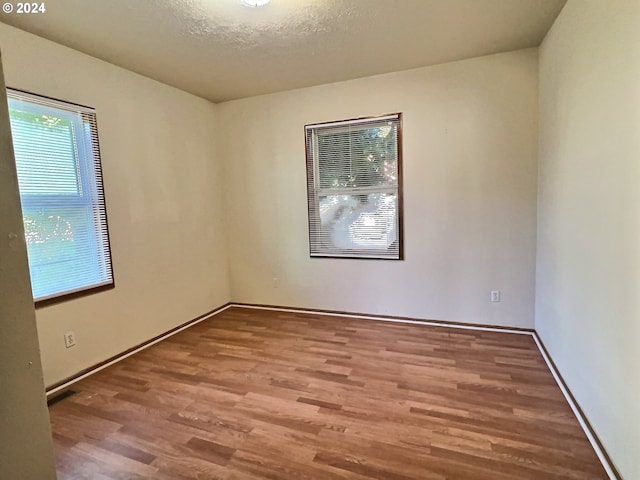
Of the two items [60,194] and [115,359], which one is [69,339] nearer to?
[115,359]

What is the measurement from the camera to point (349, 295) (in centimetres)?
385

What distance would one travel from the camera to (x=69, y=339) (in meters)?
2.62

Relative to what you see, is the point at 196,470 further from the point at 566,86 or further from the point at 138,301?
the point at 566,86

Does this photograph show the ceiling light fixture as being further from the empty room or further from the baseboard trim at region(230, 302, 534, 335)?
the baseboard trim at region(230, 302, 534, 335)

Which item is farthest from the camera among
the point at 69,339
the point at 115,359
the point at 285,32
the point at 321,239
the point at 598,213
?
the point at 321,239

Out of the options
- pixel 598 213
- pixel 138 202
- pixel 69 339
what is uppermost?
pixel 138 202

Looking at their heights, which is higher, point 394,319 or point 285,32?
point 285,32

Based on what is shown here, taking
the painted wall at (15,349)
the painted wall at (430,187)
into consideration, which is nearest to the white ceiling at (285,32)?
the painted wall at (430,187)

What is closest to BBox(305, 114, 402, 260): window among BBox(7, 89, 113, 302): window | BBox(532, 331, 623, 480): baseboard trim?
BBox(532, 331, 623, 480): baseboard trim

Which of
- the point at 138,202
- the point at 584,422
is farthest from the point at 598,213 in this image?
the point at 138,202

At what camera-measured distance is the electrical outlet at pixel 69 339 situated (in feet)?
8.51

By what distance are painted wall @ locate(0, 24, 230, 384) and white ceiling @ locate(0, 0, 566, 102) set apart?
19 centimetres

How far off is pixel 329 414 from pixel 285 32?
272cm

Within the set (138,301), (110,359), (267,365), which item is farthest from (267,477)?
(138,301)
